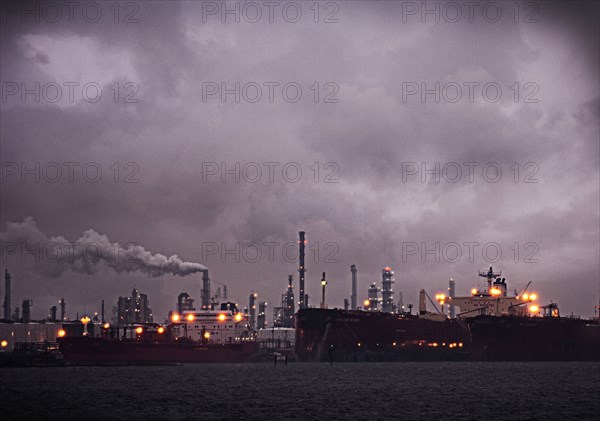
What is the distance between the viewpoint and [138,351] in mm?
141000

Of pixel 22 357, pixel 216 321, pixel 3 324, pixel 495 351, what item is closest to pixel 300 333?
pixel 216 321

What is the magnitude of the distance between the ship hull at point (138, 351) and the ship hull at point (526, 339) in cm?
4004

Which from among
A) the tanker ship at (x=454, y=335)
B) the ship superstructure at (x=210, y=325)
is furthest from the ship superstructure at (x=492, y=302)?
the ship superstructure at (x=210, y=325)

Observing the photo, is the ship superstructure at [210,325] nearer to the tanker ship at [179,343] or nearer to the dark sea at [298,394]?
the tanker ship at [179,343]

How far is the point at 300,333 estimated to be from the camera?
13962cm

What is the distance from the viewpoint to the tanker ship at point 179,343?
461ft

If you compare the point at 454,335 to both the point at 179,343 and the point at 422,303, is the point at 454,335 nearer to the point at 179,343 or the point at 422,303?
the point at 422,303

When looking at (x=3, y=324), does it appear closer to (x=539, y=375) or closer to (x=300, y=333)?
(x=300, y=333)

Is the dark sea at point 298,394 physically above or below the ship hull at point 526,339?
below

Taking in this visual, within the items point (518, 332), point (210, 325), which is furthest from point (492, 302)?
point (210, 325)

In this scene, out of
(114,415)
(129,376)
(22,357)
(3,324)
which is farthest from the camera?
(3,324)

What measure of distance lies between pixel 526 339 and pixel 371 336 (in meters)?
26.0

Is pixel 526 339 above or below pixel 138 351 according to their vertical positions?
above

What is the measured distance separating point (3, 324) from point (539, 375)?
109086 mm
